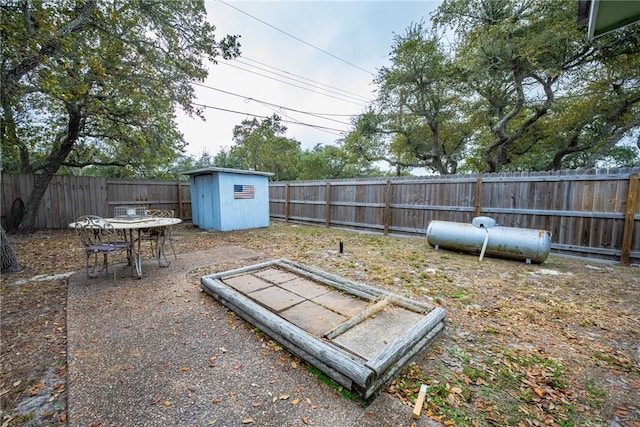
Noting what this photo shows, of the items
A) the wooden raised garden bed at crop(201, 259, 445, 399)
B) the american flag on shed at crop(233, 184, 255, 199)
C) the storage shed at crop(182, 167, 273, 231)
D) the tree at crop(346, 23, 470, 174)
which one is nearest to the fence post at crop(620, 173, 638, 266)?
the wooden raised garden bed at crop(201, 259, 445, 399)

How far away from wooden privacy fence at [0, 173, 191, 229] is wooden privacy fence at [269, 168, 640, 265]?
20.3 feet

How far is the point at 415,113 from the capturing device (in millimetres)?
11648

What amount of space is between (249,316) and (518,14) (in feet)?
32.9

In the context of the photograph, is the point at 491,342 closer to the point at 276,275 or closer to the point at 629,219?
the point at 276,275

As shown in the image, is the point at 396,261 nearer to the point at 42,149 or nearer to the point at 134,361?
the point at 134,361

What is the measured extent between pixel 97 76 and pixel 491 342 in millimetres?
7442

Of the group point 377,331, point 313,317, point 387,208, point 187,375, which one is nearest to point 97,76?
point 187,375

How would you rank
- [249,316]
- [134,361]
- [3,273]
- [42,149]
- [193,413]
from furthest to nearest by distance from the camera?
[42,149] < [3,273] < [249,316] < [134,361] < [193,413]

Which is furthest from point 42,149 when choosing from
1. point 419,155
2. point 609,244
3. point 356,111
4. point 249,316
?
point 419,155

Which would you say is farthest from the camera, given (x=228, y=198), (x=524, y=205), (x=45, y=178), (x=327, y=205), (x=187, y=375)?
(x=327, y=205)

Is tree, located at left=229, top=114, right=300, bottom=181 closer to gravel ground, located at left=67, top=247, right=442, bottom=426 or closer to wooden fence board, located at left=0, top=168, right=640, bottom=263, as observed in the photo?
wooden fence board, located at left=0, top=168, right=640, bottom=263

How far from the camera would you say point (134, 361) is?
1812 mm

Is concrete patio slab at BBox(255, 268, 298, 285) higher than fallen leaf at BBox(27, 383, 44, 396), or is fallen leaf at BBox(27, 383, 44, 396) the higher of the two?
concrete patio slab at BBox(255, 268, 298, 285)

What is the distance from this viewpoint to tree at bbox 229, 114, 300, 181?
16.2 m
